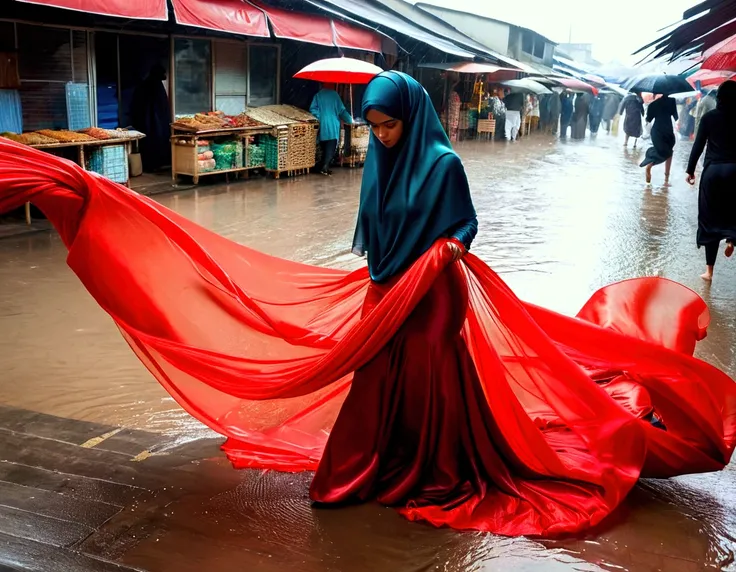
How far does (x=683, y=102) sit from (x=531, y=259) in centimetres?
2946

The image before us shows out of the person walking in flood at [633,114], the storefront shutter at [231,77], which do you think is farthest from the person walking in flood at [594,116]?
the storefront shutter at [231,77]

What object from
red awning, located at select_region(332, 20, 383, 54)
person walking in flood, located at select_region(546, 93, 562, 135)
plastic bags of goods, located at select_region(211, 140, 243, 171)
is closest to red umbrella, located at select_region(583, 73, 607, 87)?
person walking in flood, located at select_region(546, 93, 562, 135)

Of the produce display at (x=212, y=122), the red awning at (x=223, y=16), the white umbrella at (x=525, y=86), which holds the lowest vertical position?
the produce display at (x=212, y=122)

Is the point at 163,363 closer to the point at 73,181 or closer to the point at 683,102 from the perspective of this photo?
the point at 73,181

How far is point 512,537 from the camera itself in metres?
2.70

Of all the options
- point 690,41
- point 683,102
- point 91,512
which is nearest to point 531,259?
point 690,41

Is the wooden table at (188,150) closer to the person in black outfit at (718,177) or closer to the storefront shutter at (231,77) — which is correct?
the storefront shutter at (231,77)

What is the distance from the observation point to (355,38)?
46.0ft

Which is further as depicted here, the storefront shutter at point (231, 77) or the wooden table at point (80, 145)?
the storefront shutter at point (231, 77)

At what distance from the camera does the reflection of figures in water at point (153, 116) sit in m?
12.0

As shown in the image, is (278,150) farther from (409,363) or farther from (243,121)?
(409,363)

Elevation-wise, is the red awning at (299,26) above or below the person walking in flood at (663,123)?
above

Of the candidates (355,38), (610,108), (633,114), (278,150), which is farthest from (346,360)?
(610,108)

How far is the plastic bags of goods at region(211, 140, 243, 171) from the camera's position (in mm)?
11539
